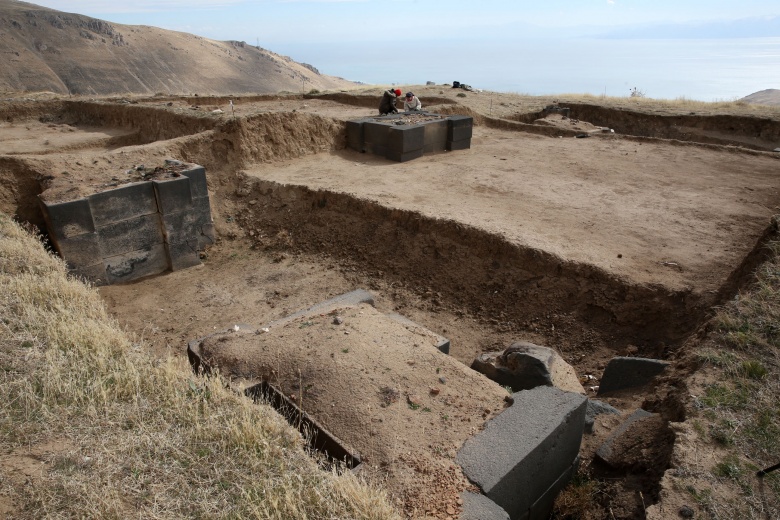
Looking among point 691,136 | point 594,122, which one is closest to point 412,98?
point 594,122

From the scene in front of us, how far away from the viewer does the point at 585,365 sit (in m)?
5.91

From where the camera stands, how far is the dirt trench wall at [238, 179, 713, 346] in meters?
6.01

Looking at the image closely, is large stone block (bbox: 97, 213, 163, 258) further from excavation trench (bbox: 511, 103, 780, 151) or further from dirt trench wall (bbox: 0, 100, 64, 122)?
excavation trench (bbox: 511, 103, 780, 151)

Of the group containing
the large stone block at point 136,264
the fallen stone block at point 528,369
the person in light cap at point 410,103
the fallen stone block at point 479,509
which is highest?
the person in light cap at point 410,103

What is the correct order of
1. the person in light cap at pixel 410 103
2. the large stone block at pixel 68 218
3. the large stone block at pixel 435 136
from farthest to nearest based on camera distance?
1. the person in light cap at pixel 410 103
2. the large stone block at pixel 435 136
3. the large stone block at pixel 68 218

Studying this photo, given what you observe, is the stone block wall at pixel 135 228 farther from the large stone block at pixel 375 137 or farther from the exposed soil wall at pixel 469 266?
the large stone block at pixel 375 137

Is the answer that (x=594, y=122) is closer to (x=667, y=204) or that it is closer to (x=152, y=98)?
(x=667, y=204)

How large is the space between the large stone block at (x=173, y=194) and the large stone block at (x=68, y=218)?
0.99 m

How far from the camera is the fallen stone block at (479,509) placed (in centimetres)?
285

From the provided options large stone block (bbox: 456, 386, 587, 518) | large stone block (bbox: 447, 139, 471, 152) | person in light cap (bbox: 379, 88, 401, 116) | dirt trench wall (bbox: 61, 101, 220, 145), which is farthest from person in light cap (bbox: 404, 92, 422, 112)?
large stone block (bbox: 456, 386, 587, 518)

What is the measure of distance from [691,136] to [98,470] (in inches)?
678

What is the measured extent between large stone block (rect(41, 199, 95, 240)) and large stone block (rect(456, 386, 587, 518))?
6.22 meters

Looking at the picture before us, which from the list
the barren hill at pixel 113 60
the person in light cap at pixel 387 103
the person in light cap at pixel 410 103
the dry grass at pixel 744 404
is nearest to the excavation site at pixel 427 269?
the dry grass at pixel 744 404

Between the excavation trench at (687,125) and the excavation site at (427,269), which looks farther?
the excavation trench at (687,125)
